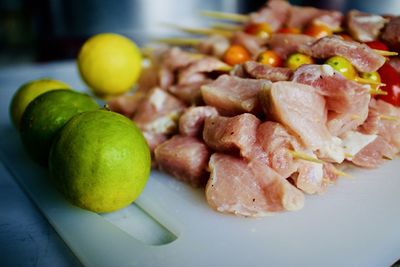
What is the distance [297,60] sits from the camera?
84.1 inches

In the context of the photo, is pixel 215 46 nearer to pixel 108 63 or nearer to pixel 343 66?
pixel 108 63

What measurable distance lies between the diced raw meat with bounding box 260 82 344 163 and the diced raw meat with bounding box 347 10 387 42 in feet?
2.29

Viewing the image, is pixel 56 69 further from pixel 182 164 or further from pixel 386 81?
pixel 386 81

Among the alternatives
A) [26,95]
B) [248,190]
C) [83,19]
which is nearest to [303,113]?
[248,190]

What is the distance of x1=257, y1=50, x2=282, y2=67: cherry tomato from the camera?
7.42 ft

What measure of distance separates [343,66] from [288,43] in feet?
1.39

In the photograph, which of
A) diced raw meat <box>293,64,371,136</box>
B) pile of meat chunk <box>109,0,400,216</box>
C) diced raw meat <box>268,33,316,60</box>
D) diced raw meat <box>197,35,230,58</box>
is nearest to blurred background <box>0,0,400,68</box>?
diced raw meat <box>197,35,230,58</box>

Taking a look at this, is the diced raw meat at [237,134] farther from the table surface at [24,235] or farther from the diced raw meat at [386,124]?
the table surface at [24,235]

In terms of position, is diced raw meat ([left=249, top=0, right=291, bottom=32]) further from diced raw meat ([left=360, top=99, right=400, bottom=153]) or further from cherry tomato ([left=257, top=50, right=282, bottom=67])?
diced raw meat ([left=360, top=99, right=400, bottom=153])

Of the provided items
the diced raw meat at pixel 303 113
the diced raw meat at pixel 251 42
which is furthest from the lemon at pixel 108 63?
the diced raw meat at pixel 303 113

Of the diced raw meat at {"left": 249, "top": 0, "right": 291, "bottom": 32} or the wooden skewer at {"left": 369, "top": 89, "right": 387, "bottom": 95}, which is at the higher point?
the diced raw meat at {"left": 249, "top": 0, "right": 291, "bottom": 32}

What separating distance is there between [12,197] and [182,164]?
82 cm

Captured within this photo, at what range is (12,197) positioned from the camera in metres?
2.03

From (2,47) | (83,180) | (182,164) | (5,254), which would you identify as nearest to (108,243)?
(83,180)
